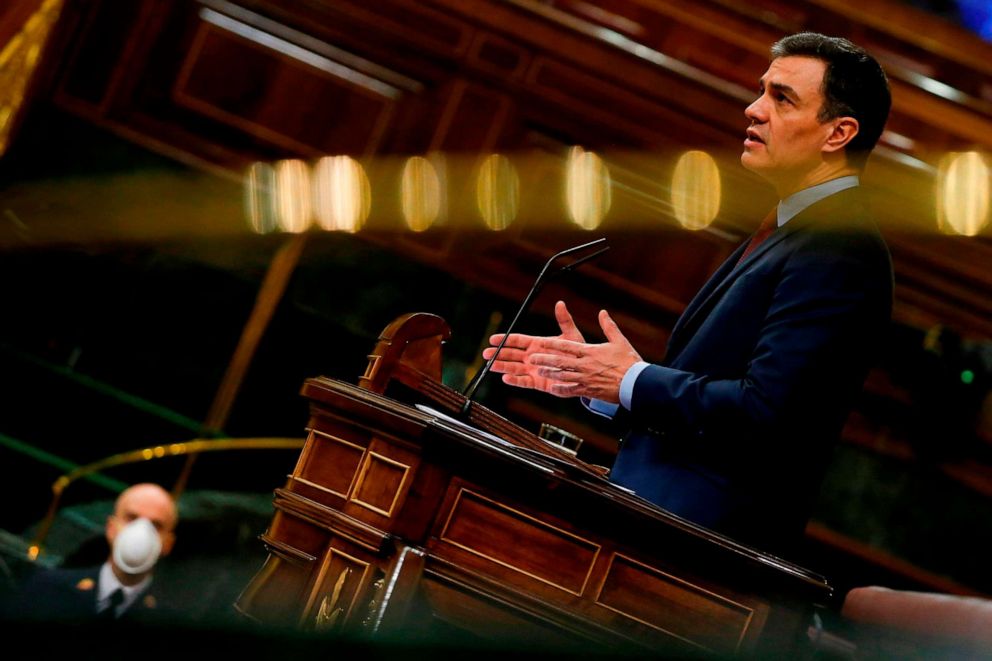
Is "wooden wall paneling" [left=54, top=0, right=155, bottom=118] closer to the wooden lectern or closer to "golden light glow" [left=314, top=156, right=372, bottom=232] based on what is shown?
"golden light glow" [left=314, top=156, right=372, bottom=232]

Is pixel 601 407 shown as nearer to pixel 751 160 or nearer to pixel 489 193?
pixel 751 160

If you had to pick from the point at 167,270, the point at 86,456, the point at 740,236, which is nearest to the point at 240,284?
the point at 167,270

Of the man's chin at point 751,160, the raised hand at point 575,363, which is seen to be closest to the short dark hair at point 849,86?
the man's chin at point 751,160

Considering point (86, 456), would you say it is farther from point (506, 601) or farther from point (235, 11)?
point (506, 601)

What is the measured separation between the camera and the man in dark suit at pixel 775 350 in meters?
1.45

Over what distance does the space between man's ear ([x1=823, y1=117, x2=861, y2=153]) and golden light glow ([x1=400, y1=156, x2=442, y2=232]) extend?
2.65 m

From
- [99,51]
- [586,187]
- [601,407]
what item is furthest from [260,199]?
[601,407]

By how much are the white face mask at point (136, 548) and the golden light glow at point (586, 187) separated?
2222 millimetres

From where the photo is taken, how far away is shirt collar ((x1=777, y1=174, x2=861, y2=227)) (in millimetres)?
1694

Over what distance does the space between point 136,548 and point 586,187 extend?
2.38m

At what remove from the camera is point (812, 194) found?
1.70 metres

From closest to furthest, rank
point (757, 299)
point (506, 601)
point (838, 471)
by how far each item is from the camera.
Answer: point (506, 601) → point (757, 299) → point (838, 471)

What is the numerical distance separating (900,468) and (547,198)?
181cm

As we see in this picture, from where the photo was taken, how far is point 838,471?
4203mm
